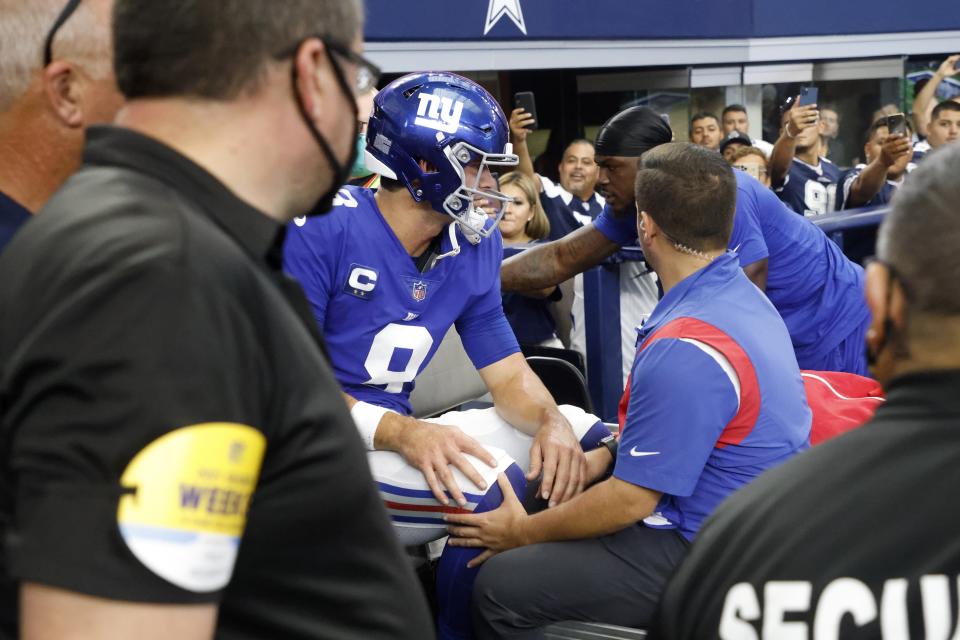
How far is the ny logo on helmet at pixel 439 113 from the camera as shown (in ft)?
8.87

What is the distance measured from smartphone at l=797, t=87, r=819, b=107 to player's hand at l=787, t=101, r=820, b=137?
0.02 m

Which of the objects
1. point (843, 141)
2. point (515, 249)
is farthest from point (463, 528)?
point (843, 141)

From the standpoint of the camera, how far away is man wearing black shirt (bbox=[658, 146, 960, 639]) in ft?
3.61

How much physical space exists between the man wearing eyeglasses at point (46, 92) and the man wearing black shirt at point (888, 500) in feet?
3.65

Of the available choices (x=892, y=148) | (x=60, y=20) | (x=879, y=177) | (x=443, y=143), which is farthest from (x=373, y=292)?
(x=879, y=177)

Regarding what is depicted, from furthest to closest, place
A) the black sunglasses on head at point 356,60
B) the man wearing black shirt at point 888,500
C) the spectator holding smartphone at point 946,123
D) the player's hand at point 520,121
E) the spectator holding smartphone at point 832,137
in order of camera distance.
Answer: the spectator holding smartphone at point 832,137
the spectator holding smartphone at point 946,123
the player's hand at point 520,121
the man wearing black shirt at point 888,500
the black sunglasses on head at point 356,60

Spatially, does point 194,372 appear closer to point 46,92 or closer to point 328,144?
point 328,144

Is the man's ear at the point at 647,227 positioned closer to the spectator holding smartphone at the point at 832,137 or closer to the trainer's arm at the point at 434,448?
the trainer's arm at the point at 434,448

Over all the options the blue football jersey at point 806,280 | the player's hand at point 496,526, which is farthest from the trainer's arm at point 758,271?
the player's hand at point 496,526

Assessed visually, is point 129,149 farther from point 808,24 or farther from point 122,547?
point 808,24

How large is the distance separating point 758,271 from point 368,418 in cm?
170

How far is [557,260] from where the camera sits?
4.27 m

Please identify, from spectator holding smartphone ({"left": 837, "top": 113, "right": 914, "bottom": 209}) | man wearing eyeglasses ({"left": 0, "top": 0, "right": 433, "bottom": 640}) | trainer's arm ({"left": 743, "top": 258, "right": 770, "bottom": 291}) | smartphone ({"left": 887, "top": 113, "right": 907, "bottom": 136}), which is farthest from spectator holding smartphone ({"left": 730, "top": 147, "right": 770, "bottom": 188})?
man wearing eyeglasses ({"left": 0, "top": 0, "right": 433, "bottom": 640})

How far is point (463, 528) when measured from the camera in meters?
2.58
